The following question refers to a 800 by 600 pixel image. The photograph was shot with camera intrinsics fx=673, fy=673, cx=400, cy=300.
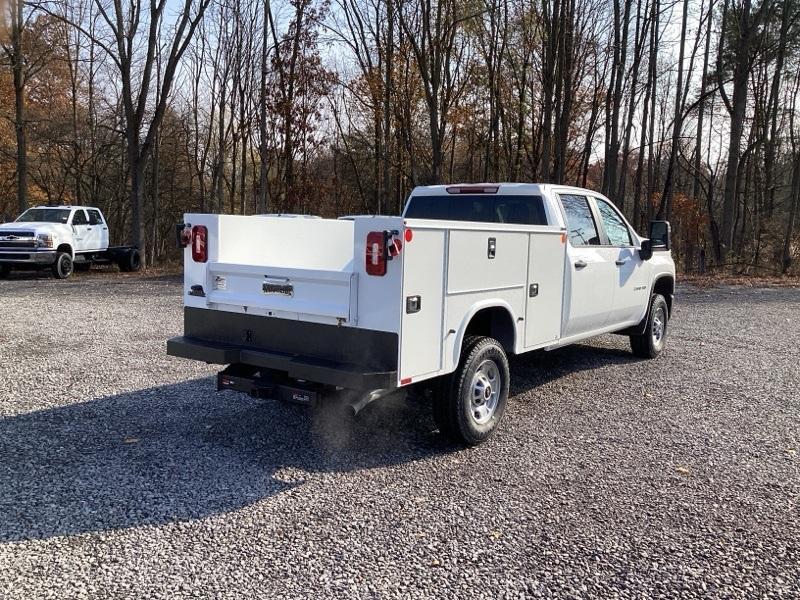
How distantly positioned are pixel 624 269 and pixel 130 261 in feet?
59.8

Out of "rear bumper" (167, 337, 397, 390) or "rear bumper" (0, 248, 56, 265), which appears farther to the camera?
"rear bumper" (0, 248, 56, 265)

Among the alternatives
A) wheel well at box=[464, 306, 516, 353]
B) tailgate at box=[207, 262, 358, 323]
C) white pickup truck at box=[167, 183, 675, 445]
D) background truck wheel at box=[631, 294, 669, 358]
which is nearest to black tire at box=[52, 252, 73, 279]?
white pickup truck at box=[167, 183, 675, 445]

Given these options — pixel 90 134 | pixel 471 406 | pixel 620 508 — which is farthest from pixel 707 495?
pixel 90 134

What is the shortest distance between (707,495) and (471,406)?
5.58 ft

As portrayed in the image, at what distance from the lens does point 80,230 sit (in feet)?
66.6

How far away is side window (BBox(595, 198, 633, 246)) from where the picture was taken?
7.58 m

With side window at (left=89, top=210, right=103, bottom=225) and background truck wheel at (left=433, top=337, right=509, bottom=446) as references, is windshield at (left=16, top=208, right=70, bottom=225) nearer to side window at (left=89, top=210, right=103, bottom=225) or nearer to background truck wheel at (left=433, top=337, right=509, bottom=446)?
side window at (left=89, top=210, right=103, bottom=225)

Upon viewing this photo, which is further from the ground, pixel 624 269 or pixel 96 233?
pixel 96 233

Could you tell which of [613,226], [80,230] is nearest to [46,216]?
[80,230]

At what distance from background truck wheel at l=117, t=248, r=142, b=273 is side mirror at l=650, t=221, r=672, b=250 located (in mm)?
18115

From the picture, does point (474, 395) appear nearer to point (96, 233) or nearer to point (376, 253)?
point (376, 253)

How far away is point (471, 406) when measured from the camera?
5121 millimetres

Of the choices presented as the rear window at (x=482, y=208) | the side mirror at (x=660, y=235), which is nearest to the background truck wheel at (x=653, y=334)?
the side mirror at (x=660, y=235)

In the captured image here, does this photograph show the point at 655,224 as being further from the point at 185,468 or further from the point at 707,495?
the point at 185,468
